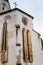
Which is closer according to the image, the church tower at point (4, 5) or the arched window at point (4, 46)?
the arched window at point (4, 46)

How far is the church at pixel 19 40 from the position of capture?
32.8 feet

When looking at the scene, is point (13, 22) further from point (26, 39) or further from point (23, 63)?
point (23, 63)

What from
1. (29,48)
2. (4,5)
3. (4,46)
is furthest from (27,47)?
(4,5)

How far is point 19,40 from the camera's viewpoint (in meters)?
10.4

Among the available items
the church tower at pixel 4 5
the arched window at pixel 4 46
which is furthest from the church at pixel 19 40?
the church tower at pixel 4 5

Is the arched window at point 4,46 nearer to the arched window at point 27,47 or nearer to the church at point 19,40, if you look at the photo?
the church at point 19,40

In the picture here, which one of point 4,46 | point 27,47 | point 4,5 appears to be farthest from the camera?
point 4,5

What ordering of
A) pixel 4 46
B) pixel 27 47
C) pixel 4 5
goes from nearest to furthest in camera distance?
pixel 4 46 < pixel 27 47 < pixel 4 5

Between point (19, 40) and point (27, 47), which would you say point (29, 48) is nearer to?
point (27, 47)

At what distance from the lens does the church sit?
10008 millimetres

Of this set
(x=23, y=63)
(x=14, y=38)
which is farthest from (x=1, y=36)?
(x=23, y=63)

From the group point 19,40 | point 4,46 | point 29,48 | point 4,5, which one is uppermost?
point 4,5

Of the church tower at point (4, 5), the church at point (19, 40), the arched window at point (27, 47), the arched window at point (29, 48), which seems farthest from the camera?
the church tower at point (4, 5)

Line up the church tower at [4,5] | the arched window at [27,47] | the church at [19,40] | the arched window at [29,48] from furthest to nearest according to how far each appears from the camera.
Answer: the church tower at [4,5] → the arched window at [29,48] → the arched window at [27,47] → the church at [19,40]
